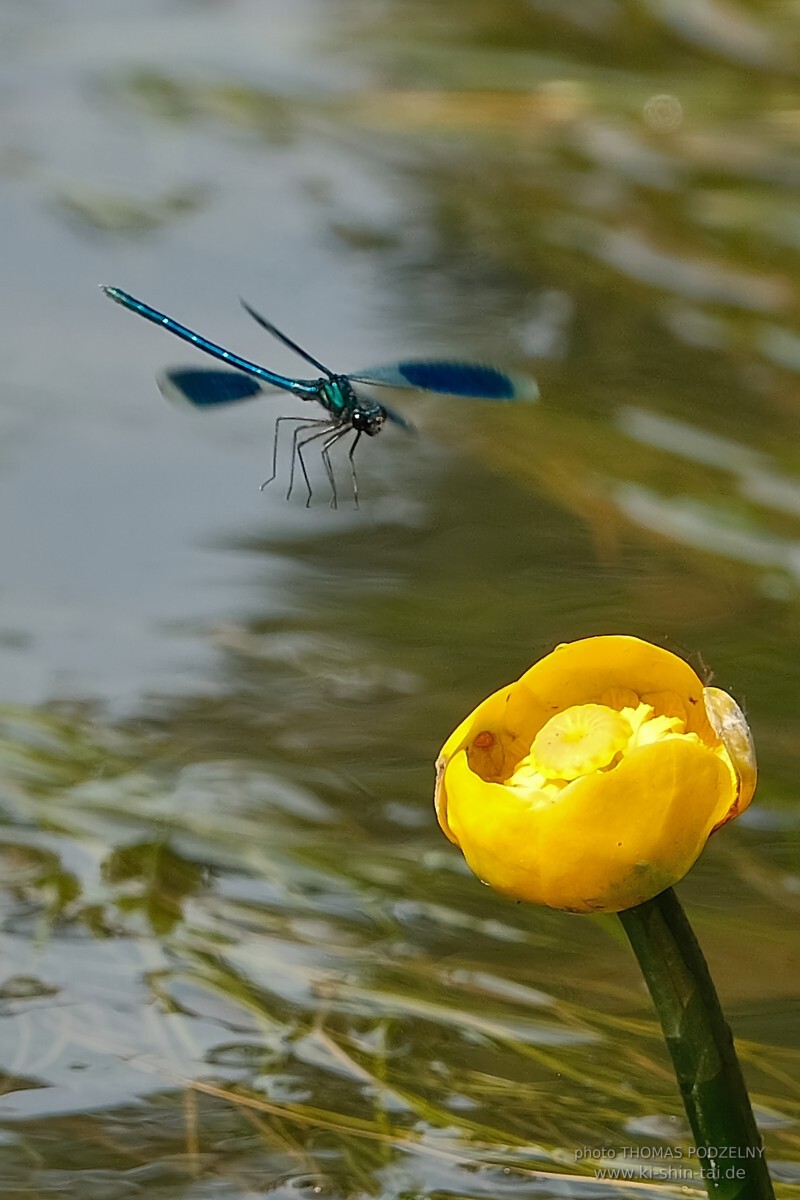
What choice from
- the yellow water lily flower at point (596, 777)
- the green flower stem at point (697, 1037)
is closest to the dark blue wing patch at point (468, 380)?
the yellow water lily flower at point (596, 777)

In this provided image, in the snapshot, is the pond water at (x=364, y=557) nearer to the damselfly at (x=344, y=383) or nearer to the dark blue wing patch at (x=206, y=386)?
the damselfly at (x=344, y=383)

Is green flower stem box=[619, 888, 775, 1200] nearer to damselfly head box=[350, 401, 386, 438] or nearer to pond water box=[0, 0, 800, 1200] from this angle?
pond water box=[0, 0, 800, 1200]

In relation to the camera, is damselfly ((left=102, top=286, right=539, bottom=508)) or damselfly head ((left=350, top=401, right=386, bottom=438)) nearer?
damselfly ((left=102, top=286, right=539, bottom=508))

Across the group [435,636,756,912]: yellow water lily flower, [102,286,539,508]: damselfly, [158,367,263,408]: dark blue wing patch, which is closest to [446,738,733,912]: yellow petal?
[435,636,756,912]: yellow water lily flower

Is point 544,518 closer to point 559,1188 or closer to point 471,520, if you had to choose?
point 471,520

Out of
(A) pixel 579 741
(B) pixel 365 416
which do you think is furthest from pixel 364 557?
(A) pixel 579 741

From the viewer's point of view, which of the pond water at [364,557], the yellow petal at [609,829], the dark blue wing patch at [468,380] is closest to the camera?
the yellow petal at [609,829]

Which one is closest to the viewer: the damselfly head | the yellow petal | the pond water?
the yellow petal

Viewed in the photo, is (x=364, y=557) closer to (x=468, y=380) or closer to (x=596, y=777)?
(x=468, y=380)
